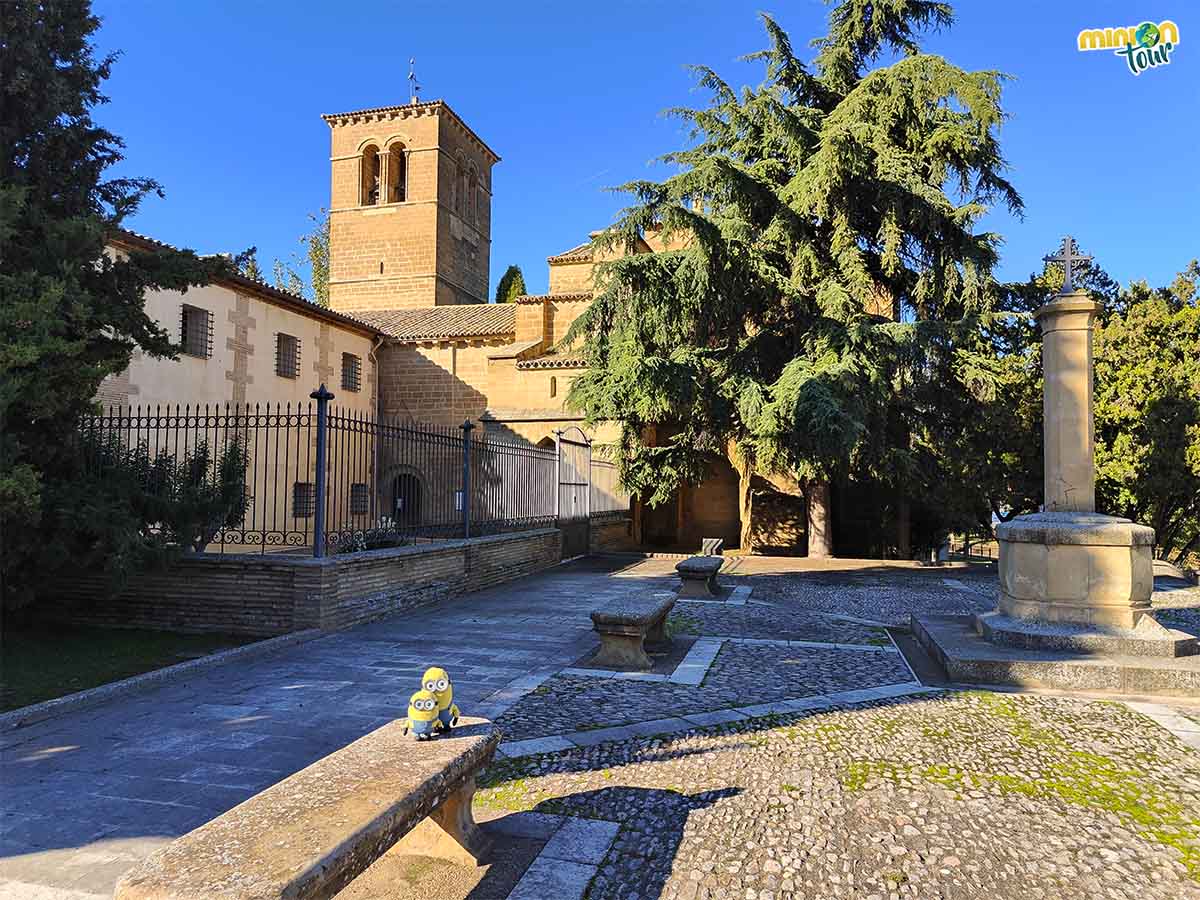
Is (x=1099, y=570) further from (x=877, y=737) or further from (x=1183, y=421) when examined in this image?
(x=1183, y=421)

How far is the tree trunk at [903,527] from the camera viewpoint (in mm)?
18875

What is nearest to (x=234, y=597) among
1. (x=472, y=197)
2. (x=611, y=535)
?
(x=611, y=535)

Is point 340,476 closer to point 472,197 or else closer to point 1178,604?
point 1178,604

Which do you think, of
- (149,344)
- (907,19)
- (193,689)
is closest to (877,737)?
(193,689)

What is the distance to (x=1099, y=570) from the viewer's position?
6.75 meters

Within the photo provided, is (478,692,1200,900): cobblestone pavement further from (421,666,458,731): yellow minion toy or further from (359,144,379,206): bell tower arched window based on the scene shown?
(359,144,379,206): bell tower arched window

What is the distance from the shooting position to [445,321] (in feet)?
90.6

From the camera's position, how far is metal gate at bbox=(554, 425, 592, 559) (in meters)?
15.9

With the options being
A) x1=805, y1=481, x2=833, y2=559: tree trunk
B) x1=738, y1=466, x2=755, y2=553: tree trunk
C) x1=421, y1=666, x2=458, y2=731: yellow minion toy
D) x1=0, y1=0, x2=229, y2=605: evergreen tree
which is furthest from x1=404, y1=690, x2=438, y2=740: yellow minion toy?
x1=805, y1=481, x2=833, y2=559: tree trunk

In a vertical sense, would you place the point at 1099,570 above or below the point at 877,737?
above

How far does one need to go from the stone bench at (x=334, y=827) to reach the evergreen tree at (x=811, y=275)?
39.3 ft

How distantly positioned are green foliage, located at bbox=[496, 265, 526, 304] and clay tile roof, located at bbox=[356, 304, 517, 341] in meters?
11.2

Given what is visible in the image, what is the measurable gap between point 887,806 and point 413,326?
2582cm

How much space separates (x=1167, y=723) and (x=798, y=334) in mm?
12678
